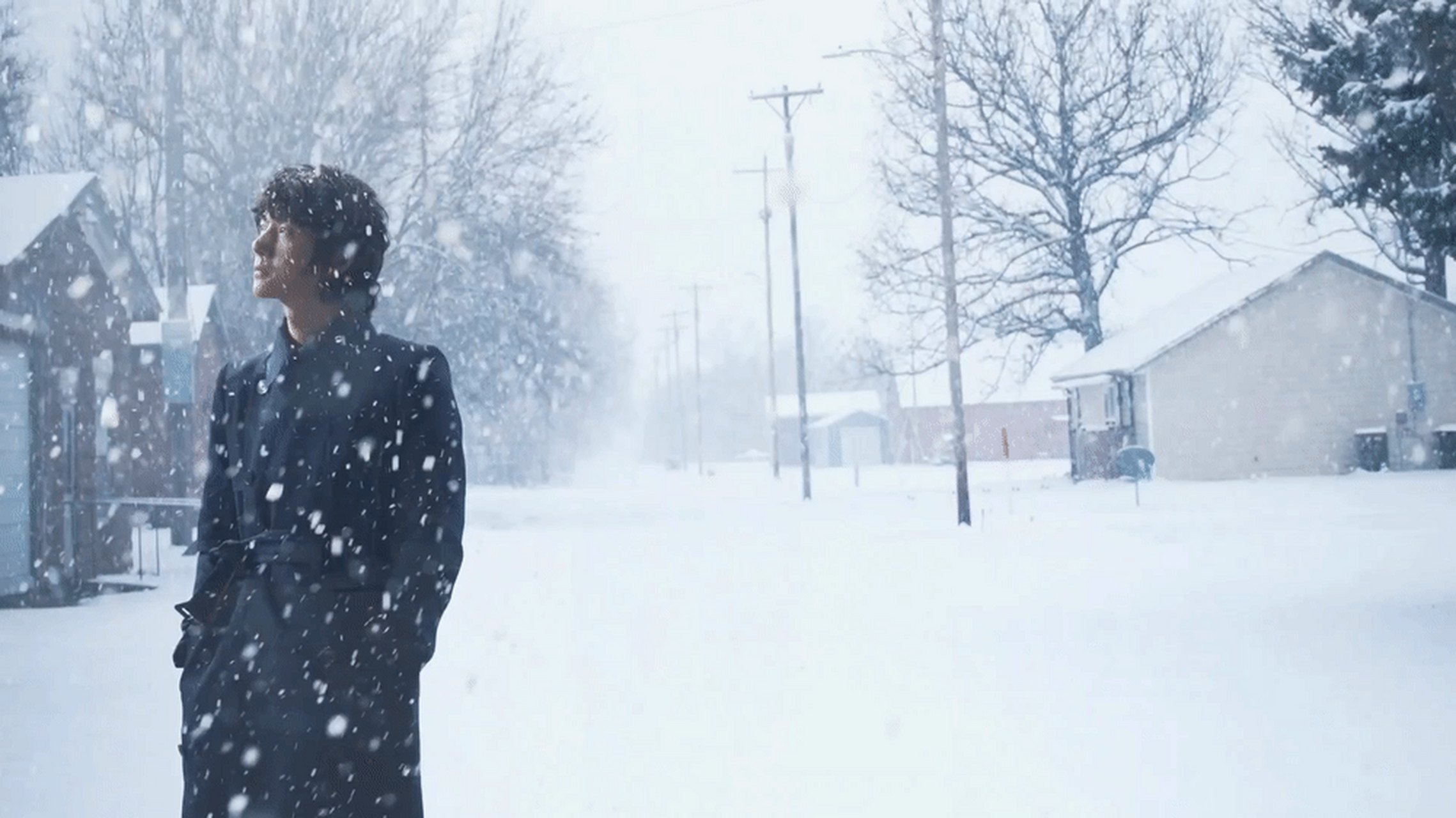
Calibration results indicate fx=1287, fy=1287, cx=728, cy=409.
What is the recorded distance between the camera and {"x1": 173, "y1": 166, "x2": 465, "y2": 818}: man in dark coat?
9.07ft

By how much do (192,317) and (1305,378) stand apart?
27388mm

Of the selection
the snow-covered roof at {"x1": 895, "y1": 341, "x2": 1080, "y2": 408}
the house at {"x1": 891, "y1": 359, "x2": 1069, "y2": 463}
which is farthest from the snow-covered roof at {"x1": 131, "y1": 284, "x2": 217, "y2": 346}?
the house at {"x1": 891, "y1": 359, "x2": 1069, "y2": 463}

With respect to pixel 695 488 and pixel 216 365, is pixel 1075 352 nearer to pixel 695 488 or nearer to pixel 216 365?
pixel 695 488

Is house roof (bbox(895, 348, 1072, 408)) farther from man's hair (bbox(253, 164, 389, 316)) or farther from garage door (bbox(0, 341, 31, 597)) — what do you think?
man's hair (bbox(253, 164, 389, 316))

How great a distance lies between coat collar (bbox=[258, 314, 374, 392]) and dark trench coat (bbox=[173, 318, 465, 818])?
4cm

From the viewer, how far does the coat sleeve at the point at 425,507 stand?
274 cm

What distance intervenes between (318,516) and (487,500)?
3740 centimetres

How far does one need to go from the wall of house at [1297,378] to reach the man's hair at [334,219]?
33.3 meters

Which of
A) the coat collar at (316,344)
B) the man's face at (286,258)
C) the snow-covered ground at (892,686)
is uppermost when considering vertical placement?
the man's face at (286,258)

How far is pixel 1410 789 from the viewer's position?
5215mm

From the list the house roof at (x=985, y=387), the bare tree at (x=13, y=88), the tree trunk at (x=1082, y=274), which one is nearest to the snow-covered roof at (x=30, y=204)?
the bare tree at (x=13, y=88)

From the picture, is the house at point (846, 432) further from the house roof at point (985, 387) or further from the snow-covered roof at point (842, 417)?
the house roof at point (985, 387)

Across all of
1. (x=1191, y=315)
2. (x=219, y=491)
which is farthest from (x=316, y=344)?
(x=1191, y=315)

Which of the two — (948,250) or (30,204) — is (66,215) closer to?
(30,204)
